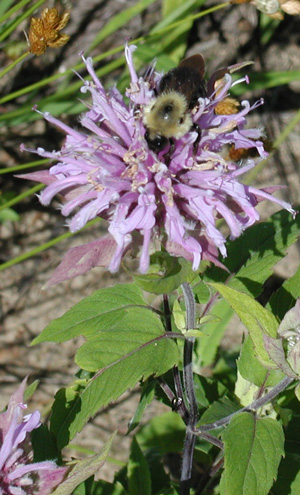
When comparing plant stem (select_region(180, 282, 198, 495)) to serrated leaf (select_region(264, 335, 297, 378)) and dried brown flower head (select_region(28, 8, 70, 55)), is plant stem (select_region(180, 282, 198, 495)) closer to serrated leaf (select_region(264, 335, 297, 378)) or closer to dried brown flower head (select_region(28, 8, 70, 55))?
serrated leaf (select_region(264, 335, 297, 378))

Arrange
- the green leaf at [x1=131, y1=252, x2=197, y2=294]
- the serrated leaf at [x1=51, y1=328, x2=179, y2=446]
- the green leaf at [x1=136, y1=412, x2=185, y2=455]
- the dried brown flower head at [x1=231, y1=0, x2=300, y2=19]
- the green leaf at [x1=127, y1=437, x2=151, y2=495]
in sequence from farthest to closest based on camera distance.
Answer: the green leaf at [x1=136, y1=412, x2=185, y2=455] → the dried brown flower head at [x1=231, y1=0, x2=300, y2=19] → the green leaf at [x1=127, y1=437, x2=151, y2=495] → the serrated leaf at [x1=51, y1=328, x2=179, y2=446] → the green leaf at [x1=131, y1=252, x2=197, y2=294]

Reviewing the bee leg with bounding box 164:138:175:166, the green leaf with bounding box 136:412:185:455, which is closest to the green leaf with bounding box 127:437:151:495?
the green leaf with bounding box 136:412:185:455

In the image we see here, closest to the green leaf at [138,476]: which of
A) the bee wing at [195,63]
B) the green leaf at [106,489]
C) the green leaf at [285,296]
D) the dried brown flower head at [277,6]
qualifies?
the green leaf at [106,489]

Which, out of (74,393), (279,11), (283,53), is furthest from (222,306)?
(283,53)

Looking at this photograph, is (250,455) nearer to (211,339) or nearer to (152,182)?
(152,182)

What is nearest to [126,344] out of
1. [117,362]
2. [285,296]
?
[117,362]

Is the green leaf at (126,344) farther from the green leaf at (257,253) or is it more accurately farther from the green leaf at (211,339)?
the green leaf at (211,339)
